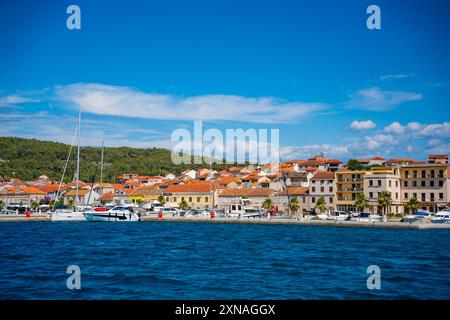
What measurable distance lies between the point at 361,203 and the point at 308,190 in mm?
11349

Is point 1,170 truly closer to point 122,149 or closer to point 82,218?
point 122,149

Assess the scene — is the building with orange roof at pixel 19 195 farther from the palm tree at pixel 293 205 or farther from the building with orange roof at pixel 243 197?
the palm tree at pixel 293 205

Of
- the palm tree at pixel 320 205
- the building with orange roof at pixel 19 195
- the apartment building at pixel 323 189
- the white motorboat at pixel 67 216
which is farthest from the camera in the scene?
the building with orange roof at pixel 19 195

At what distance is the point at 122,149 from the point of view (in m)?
178

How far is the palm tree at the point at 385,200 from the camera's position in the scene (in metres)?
65.0

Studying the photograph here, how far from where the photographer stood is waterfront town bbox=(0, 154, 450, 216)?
69.0 metres

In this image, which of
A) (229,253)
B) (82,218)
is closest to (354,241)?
(229,253)

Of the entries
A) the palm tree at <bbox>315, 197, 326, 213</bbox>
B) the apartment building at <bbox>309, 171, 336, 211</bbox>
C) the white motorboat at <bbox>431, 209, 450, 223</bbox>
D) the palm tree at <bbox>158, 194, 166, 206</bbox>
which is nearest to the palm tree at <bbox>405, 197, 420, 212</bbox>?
the white motorboat at <bbox>431, 209, 450, 223</bbox>

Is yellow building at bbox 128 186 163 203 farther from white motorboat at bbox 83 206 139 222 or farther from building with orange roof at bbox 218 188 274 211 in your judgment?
white motorboat at bbox 83 206 139 222

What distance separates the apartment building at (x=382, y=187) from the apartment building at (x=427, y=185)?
2.83ft

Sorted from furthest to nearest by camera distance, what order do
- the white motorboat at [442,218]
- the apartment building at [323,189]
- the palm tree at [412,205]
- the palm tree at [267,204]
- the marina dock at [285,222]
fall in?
the palm tree at [267,204] → the apartment building at [323,189] → the palm tree at [412,205] → the white motorboat at [442,218] → the marina dock at [285,222]

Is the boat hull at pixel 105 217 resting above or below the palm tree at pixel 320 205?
below

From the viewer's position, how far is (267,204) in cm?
7694

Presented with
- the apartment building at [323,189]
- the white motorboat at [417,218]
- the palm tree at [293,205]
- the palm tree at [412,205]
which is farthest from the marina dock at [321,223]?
the apartment building at [323,189]
